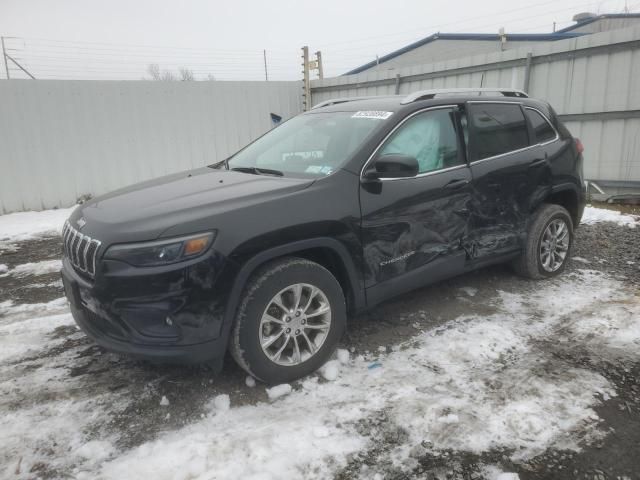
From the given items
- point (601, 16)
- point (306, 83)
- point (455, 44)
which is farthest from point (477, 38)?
point (306, 83)

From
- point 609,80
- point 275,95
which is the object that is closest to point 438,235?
point 609,80

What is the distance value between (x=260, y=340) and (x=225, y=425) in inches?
19.4

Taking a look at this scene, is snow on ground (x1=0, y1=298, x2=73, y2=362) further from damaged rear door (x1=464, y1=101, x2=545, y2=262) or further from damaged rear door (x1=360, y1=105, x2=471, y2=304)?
damaged rear door (x1=464, y1=101, x2=545, y2=262)

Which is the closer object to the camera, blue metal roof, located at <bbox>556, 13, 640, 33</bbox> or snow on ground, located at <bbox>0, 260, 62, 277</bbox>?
snow on ground, located at <bbox>0, 260, 62, 277</bbox>

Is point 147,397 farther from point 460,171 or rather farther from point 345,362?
point 460,171

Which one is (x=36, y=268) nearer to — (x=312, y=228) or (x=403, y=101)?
(x=312, y=228)

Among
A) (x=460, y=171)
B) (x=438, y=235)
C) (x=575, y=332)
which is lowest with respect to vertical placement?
(x=575, y=332)

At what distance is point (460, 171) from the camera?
12.0 ft

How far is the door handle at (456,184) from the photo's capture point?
11.7 ft

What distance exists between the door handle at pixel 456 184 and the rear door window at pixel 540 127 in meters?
1.19

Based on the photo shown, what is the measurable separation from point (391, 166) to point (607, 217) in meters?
4.98

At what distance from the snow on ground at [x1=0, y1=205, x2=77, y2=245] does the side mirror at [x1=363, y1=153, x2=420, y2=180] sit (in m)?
5.88

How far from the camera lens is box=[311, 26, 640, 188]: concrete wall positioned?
699 cm

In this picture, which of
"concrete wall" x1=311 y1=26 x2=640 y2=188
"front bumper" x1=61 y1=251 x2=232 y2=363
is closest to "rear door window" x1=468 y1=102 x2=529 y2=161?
"front bumper" x1=61 y1=251 x2=232 y2=363
